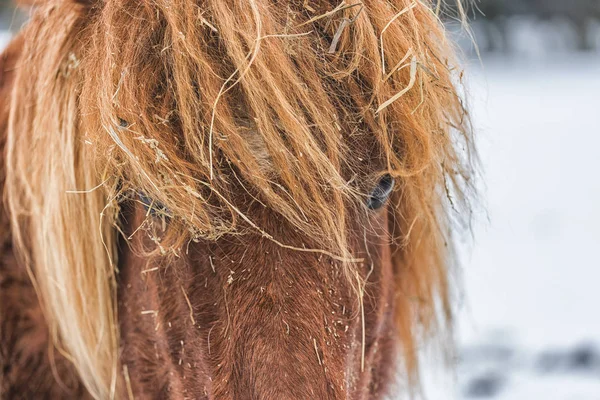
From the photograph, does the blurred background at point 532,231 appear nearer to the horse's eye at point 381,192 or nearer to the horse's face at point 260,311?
the horse's eye at point 381,192

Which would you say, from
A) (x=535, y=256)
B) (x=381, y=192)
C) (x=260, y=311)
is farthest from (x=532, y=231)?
(x=260, y=311)

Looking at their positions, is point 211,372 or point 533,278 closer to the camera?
point 211,372

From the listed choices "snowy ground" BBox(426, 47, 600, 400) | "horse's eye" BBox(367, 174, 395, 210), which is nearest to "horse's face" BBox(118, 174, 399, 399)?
"horse's eye" BBox(367, 174, 395, 210)

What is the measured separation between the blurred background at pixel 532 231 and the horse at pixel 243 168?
0.26 meters

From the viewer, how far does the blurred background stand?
9.92 ft

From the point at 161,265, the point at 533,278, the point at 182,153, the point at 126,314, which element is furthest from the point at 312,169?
the point at 533,278

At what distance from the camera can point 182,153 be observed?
3.41 feet

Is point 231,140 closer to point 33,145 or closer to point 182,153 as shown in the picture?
point 182,153

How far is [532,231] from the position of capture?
4688 mm

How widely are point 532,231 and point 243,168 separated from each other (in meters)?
4.09

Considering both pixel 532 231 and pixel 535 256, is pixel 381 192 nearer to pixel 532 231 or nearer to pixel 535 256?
pixel 535 256

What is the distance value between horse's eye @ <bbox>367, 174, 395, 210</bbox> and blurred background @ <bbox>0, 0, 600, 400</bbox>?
0.90ft

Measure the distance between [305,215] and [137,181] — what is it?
0.28 metres

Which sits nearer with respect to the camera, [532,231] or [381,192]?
[381,192]
